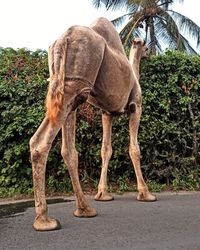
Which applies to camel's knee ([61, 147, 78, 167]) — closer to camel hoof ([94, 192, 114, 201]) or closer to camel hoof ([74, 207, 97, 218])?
camel hoof ([74, 207, 97, 218])

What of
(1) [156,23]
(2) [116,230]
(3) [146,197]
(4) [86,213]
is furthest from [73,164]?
(1) [156,23]

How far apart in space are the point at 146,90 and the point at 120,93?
2.08m

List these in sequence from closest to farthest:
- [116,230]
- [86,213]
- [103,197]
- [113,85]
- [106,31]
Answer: [116,230], [86,213], [113,85], [106,31], [103,197]

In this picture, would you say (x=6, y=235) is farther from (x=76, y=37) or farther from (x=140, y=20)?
(x=140, y=20)

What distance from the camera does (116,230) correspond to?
123 inches

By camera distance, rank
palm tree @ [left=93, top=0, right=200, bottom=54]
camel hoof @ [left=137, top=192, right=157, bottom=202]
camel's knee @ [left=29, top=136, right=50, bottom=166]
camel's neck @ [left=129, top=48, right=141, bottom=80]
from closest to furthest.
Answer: camel's knee @ [left=29, top=136, right=50, bottom=166]
camel hoof @ [left=137, top=192, right=157, bottom=202]
camel's neck @ [left=129, top=48, right=141, bottom=80]
palm tree @ [left=93, top=0, right=200, bottom=54]

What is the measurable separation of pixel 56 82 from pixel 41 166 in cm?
80

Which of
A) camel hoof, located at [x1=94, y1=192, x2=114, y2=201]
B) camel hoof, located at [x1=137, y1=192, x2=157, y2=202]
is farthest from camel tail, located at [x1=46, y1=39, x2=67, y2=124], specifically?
camel hoof, located at [x1=137, y1=192, x2=157, y2=202]

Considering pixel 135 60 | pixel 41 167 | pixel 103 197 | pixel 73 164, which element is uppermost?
pixel 135 60

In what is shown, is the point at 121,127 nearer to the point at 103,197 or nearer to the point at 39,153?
the point at 103,197

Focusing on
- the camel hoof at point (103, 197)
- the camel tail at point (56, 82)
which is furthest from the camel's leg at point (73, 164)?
the camel hoof at point (103, 197)

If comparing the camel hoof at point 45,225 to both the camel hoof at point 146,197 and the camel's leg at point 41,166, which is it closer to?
the camel's leg at point 41,166

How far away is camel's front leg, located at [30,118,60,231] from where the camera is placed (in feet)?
10.5

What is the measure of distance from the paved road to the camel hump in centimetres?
198
